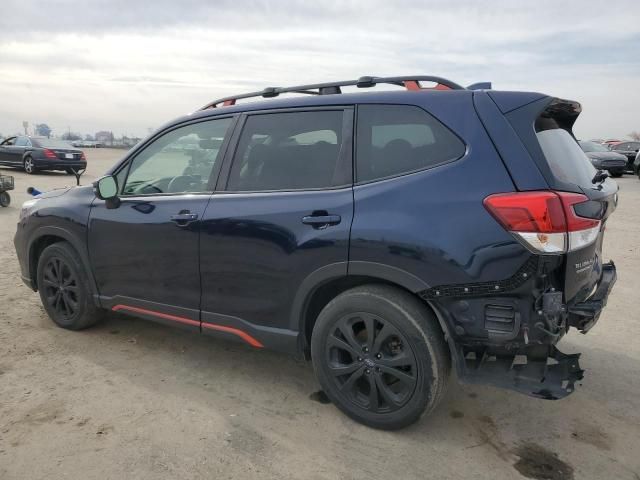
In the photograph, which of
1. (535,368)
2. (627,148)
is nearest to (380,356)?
(535,368)

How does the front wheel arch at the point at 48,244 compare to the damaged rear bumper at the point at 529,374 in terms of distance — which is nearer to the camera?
the damaged rear bumper at the point at 529,374

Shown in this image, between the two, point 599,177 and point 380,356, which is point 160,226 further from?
point 599,177

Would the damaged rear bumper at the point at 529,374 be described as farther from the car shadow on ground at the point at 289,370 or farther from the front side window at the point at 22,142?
the front side window at the point at 22,142

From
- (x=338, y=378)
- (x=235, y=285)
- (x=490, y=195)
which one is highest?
(x=490, y=195)

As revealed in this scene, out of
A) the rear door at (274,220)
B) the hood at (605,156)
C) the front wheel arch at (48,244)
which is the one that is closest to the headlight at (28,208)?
the front wheel arch at (48,244)

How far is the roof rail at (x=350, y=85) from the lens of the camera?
296 centimetres

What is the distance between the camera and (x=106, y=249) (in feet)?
12.8

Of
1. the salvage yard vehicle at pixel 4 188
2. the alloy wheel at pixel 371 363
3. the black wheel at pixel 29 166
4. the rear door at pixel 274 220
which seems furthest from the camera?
the black wheel at pixel 29 166

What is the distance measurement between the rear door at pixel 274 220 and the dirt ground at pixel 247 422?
49 centimetres

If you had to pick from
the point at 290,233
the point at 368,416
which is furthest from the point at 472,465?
the point at 290,233

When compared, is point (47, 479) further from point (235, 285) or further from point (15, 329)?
A: point (15, 329)

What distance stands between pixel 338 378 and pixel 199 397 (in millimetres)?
933

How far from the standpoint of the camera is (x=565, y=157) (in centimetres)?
287

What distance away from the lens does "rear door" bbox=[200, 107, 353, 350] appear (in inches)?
115
